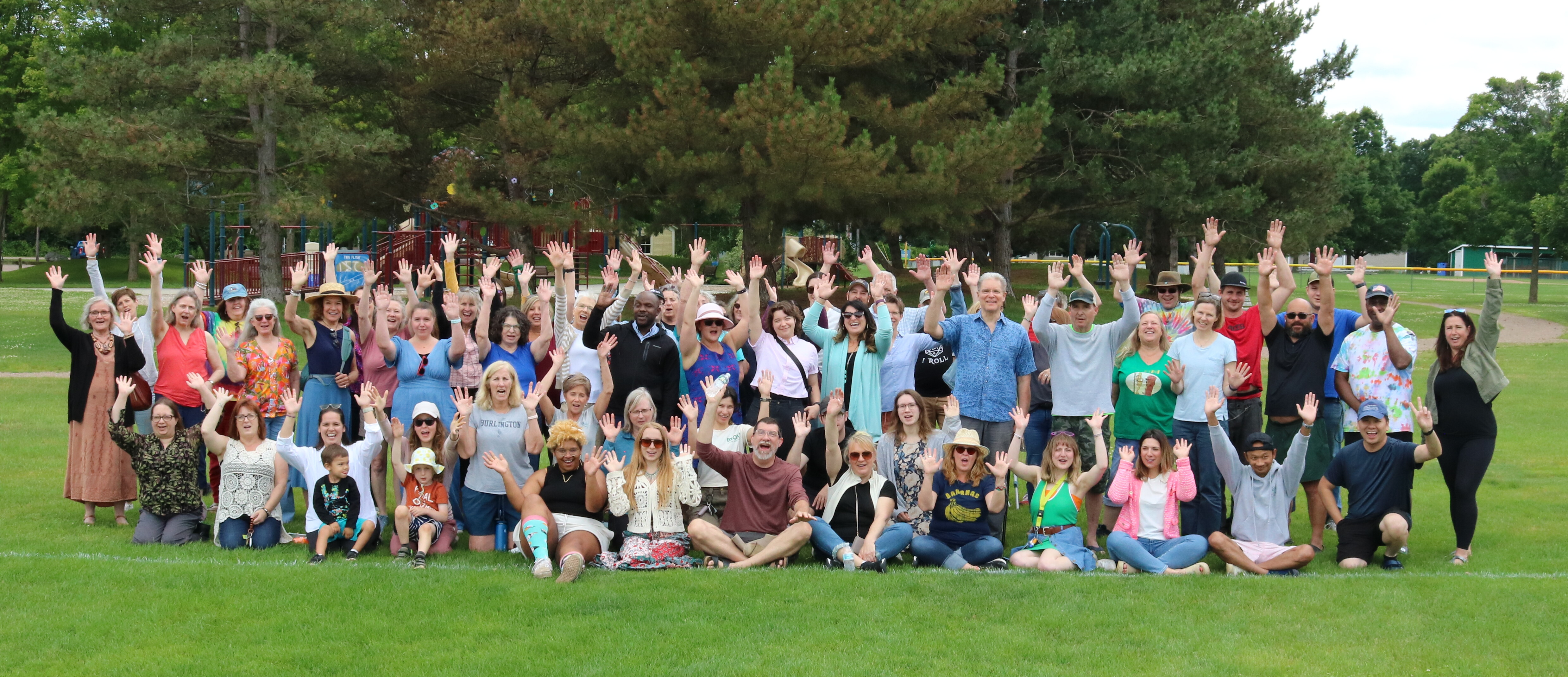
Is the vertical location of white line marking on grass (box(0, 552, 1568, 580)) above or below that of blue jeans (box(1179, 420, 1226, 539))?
below

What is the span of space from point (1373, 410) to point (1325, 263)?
4.18 ft

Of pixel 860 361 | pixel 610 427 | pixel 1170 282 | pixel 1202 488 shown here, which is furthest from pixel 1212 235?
pixel 610 427

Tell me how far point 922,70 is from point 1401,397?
20.6 m

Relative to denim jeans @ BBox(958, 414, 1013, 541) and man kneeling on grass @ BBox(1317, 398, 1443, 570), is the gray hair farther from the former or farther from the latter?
man kneeling on grass @ BBox(1317, 398, 1443, 570)

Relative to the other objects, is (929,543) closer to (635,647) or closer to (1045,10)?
(635,647)

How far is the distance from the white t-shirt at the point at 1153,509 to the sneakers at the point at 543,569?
12.2 ft

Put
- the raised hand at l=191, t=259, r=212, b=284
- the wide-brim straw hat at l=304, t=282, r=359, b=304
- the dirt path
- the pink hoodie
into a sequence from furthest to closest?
the dirt path < the raised hand at l=191, t=259, r=212, b=284 < the wide-brim straw hat at l=304, t=282, r=359, b=304 < the pink hoodie

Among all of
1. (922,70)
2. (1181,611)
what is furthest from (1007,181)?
(1181,611)

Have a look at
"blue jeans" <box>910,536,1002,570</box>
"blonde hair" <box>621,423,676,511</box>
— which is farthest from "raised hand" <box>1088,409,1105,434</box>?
"blonde hair" <box>621,423,676,511</box>

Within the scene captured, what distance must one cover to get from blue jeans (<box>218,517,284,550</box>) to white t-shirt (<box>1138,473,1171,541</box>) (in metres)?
5.76

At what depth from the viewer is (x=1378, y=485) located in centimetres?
802

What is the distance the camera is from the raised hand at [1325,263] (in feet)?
28.7

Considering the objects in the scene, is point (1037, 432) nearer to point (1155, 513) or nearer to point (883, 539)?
point (1155, 513)

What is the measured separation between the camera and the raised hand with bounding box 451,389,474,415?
324 inches
